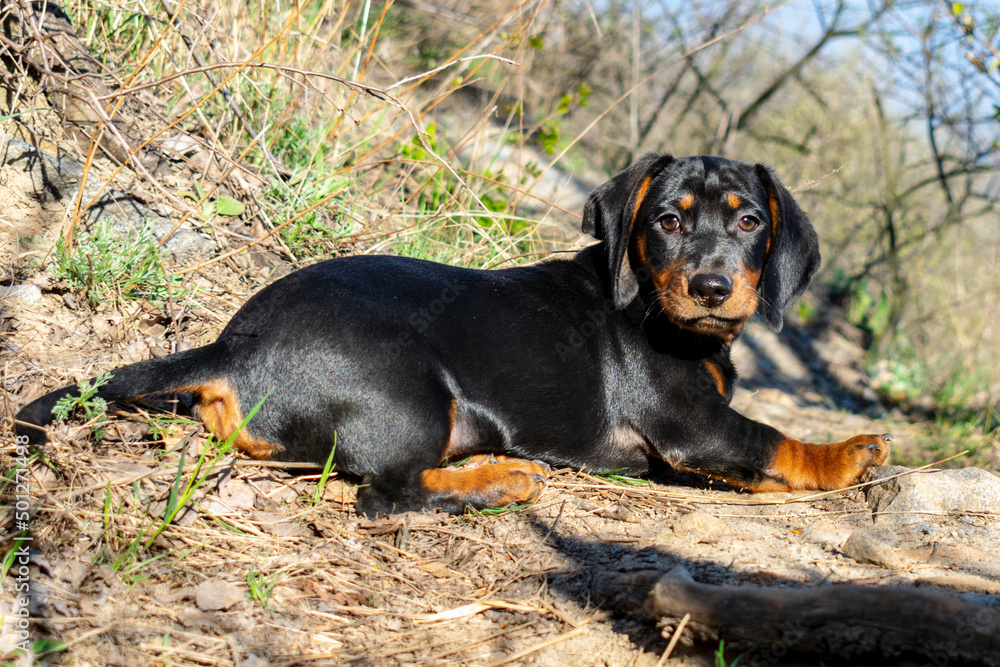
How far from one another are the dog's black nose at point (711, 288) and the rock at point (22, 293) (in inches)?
110

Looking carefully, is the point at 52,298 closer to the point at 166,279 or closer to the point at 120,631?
the point at 166,279

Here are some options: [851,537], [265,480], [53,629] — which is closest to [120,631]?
[53,629]

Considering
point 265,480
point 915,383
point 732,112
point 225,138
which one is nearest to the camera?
point 265,480

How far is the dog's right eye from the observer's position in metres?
3.18

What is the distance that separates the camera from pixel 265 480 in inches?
109

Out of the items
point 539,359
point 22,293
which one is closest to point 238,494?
point 539,359

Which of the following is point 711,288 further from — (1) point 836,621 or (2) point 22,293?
(2) point 22,293

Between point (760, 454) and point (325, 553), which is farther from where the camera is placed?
point (760, 454)

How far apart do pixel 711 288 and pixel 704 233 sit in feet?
1.30

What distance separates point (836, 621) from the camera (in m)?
1.72

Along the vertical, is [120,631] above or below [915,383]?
below

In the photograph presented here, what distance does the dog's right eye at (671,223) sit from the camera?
3.18m

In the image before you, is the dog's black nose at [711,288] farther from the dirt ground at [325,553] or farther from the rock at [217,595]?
the rock at [217,595]

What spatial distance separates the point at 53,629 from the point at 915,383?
23.0 feet
